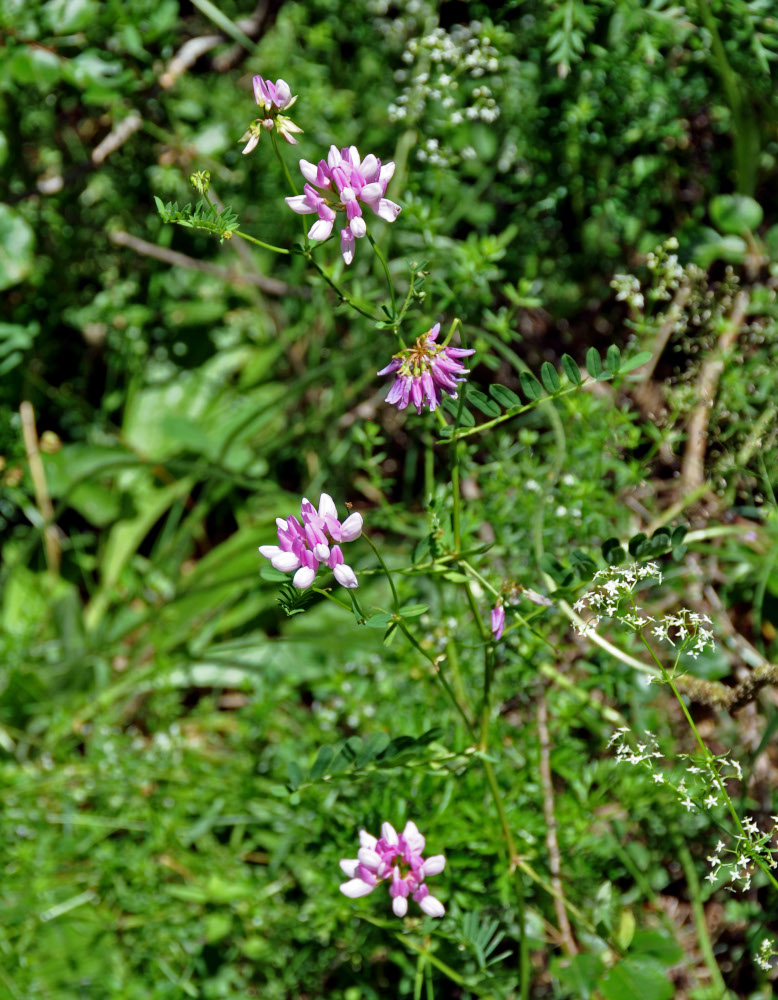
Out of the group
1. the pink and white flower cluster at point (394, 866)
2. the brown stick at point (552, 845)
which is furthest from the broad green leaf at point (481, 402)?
the brown stick at point (552, 845)

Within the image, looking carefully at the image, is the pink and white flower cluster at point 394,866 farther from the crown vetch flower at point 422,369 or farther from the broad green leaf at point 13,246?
the broad green leaf at point 13,246

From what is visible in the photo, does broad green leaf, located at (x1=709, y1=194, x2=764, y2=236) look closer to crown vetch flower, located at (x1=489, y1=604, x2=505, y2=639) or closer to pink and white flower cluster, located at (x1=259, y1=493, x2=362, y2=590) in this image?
crown vetch flower, located at (x1=489, y1=604, x2=505, y2=639)

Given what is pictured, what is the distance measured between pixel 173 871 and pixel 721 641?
4.03ft

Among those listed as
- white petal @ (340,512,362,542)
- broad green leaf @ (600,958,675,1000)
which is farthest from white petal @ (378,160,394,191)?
broad green leaf @ (600,958,675,1000)

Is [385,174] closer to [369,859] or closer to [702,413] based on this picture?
[369,859]

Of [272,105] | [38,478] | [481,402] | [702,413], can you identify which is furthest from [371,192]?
[38,478]

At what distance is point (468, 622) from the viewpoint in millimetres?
1823

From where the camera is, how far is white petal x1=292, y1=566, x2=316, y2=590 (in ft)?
3.47

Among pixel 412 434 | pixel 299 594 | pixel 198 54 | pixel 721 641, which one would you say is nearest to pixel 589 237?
pixel 412 434

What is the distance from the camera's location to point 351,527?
3.57 feet

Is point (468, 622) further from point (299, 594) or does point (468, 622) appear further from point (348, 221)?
point (348, 221)

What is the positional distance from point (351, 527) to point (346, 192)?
38 cm

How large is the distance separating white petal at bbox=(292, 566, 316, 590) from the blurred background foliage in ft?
0.76

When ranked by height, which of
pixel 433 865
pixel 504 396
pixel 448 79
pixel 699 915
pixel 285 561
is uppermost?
pixel 448 79
